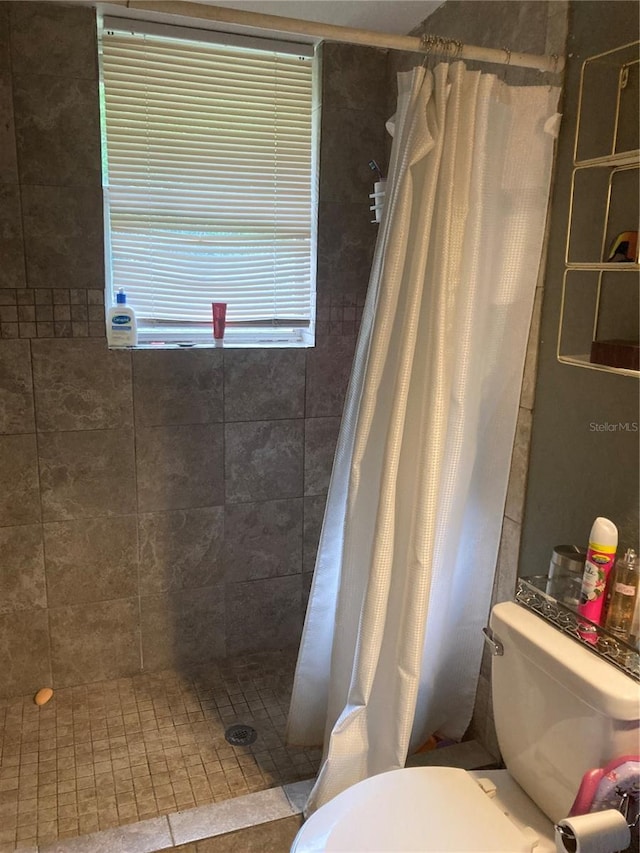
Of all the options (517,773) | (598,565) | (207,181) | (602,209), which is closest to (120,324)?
(207,181)

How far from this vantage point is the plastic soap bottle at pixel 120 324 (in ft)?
7.32

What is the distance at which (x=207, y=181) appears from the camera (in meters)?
2.32

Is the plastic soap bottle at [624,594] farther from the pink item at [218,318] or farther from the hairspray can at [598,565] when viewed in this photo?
the pink item at [218,318]

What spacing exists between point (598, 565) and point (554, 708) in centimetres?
31

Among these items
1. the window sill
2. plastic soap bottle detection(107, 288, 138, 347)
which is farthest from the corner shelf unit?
plastic soap bottle detection(107, 288, 138, 347)

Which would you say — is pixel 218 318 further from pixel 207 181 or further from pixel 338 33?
pixel 338 33

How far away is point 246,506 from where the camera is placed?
99.0 inches

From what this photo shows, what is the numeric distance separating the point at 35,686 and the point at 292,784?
101 centimetres

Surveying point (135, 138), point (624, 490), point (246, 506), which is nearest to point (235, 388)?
point (246, 506)

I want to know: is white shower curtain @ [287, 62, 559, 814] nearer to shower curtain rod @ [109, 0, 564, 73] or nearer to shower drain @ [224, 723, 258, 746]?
shower curtain rod @ [109, 0, 564, 73]

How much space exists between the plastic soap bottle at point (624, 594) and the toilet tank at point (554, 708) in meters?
0.10

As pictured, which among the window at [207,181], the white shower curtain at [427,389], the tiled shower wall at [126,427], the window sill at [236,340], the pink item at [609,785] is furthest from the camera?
the window sill at [236,340]

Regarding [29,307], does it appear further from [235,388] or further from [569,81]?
[569,81]

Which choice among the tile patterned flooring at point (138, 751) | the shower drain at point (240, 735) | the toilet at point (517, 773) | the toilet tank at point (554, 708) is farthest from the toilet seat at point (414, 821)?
the shower drain at point (240, 735)
